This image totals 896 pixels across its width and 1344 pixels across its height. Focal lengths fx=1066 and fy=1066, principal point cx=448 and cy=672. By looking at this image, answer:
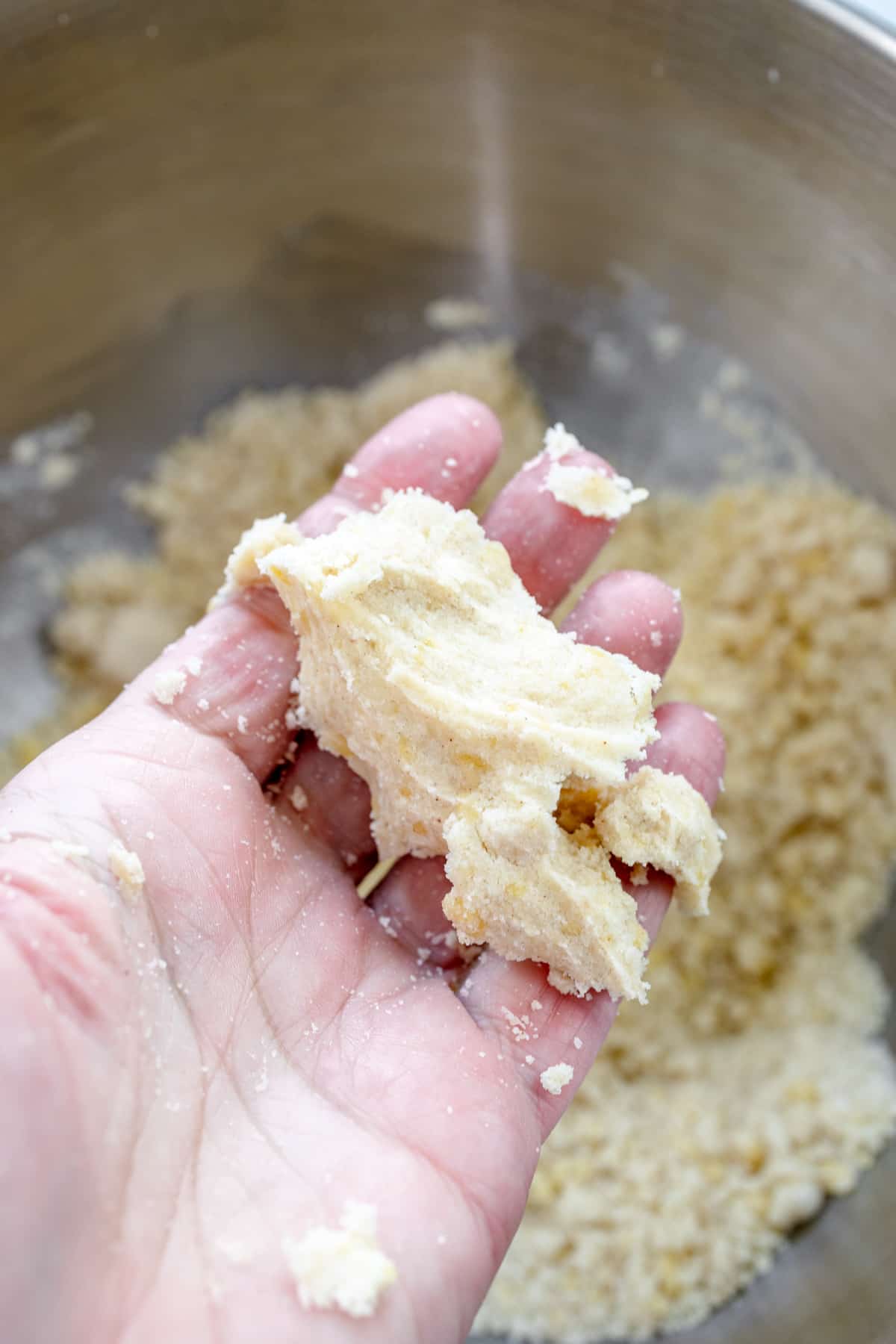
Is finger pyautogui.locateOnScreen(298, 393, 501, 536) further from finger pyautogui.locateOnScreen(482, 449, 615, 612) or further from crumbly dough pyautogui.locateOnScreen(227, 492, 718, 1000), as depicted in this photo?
crumbly dough pyautogui.locateOnScreen(227, 492, 718, 1000)

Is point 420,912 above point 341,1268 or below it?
above

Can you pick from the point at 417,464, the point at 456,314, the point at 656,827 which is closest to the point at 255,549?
the point at 417,464

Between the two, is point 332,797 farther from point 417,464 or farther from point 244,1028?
point 417,464

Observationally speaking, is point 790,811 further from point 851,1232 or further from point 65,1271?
point 65,1271

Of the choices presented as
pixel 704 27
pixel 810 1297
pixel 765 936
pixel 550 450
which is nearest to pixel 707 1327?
pixel 810 1297

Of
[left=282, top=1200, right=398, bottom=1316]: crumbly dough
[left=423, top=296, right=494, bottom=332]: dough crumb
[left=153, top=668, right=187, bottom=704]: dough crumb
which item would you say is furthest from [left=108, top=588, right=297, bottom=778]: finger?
[left=423, top=296, right=494, bottom=332]: dough crumb

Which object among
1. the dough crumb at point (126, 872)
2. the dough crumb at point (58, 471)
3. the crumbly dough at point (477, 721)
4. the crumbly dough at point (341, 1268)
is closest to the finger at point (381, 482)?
the crumbly dough at point (477, 721)

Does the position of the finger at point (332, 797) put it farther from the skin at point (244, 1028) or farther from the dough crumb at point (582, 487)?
the dough crumb at point (582, 487)
